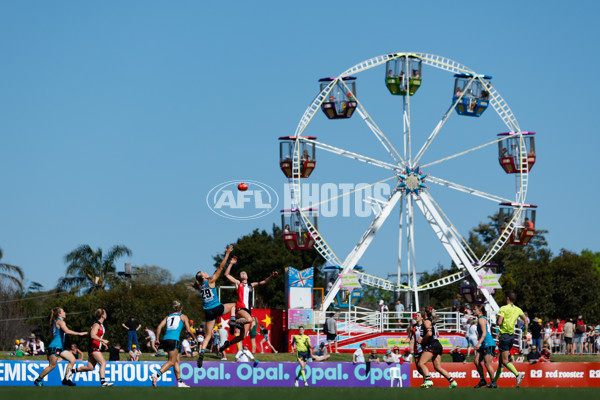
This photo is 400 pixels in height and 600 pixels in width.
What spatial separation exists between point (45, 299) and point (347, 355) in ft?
173

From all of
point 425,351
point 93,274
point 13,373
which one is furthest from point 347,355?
point 93,274

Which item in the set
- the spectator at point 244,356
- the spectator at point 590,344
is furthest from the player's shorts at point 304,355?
the spectator at point 590,344

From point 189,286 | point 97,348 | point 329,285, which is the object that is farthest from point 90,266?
point 97,348

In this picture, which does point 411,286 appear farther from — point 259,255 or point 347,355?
point 259,255

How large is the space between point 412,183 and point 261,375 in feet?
75.0

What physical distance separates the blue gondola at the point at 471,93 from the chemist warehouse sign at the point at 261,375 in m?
22.5

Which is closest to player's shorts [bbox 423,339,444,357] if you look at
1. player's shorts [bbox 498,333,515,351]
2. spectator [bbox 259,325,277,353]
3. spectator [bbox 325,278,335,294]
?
player's shorts [bbox 498,333,515,351]

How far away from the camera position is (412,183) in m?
48.8

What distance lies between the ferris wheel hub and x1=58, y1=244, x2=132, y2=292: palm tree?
3621cm

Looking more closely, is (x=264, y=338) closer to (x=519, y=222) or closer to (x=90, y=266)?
(x=519, y=222)

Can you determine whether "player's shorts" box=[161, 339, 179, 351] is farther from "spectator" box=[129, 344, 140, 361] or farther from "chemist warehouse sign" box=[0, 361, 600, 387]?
"spectator" box=[129, 344, 140, 361]

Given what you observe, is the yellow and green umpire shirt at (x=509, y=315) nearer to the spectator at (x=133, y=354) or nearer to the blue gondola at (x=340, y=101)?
the spectator at (x=133, y=354)

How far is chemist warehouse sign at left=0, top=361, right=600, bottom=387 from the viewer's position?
88.8 feet

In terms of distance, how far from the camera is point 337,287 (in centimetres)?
4744
